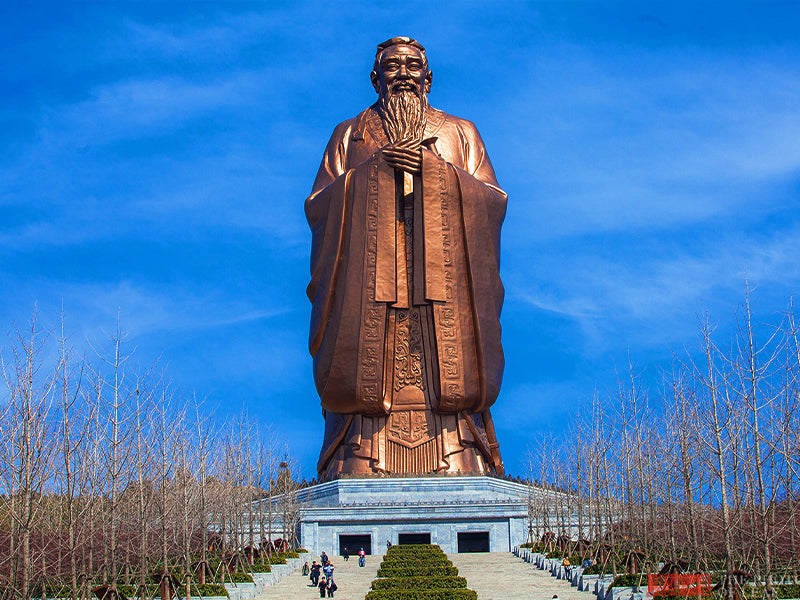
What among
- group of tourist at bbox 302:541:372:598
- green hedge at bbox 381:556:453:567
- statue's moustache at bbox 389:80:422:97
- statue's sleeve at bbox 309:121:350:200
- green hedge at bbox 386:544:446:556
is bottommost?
group of tourist at bbox 302:541:372:598

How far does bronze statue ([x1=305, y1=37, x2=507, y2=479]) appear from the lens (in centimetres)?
2747

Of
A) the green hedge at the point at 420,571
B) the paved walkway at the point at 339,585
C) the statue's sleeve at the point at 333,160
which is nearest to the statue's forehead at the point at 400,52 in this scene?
the statue's sleeve at the point at 333,160

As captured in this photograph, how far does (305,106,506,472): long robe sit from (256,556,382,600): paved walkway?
645cm

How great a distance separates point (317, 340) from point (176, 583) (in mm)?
15491

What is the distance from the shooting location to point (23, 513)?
479 inches

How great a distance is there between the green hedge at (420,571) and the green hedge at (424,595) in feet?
8.46

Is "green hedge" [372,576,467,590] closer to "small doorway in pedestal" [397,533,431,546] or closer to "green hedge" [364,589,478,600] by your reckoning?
"green hedge" [364,589,478,600]

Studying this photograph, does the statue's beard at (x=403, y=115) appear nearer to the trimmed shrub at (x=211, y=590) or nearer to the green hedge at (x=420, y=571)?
the green hedge at (x=420, y=571)

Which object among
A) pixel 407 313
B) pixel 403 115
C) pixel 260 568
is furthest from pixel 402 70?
pixel 260 568

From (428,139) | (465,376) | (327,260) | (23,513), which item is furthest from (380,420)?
(23,513)

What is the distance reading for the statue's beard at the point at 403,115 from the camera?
95.5 feet

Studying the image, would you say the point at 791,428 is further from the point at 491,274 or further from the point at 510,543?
the point at 491,274

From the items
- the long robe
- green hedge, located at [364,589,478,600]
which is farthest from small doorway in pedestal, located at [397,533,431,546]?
green hedge, located at [364,589,478,600]

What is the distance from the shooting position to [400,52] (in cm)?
3030
